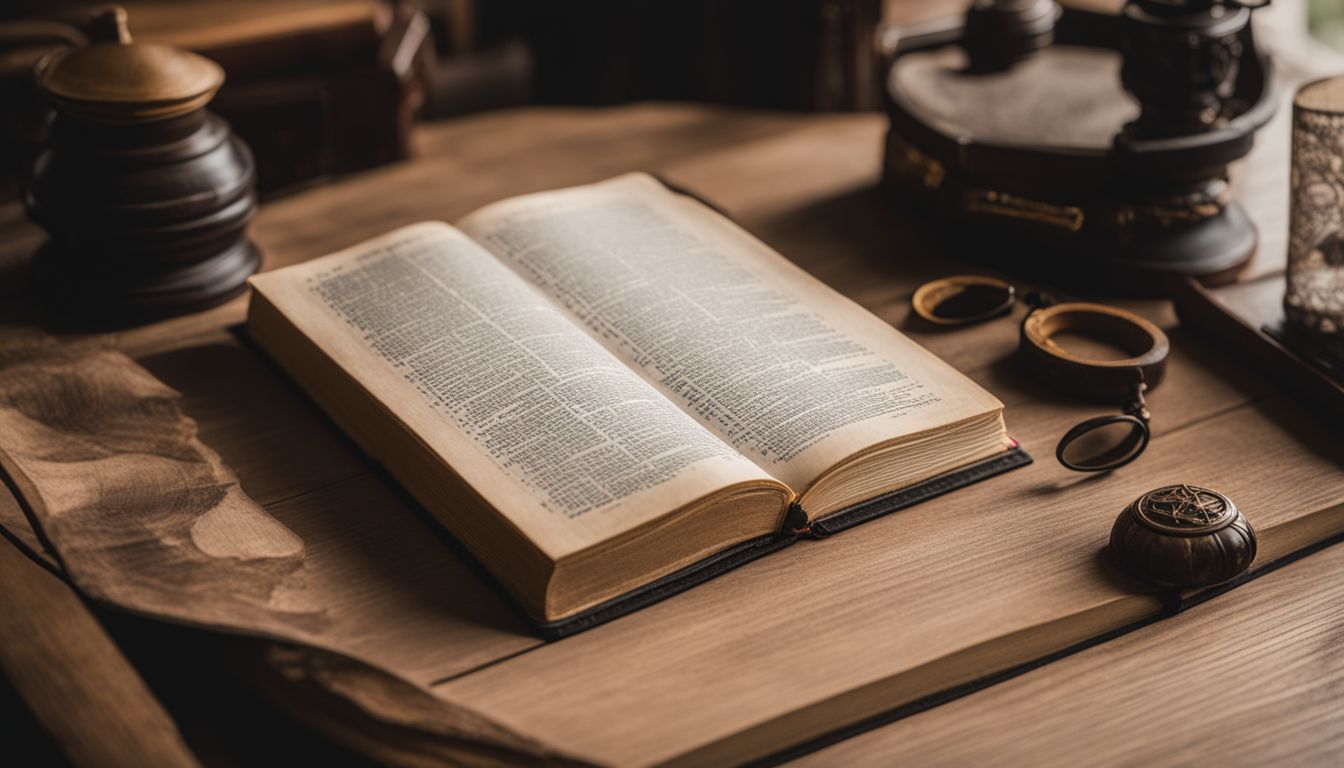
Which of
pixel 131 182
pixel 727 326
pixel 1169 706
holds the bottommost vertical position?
pixel 1169 706

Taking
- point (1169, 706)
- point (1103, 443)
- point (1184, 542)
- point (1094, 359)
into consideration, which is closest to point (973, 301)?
point (1094, 359)

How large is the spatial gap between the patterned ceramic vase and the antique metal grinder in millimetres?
115

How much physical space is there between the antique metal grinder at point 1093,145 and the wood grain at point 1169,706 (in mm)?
473

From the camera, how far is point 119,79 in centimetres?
134

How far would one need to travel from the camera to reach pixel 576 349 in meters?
1.23

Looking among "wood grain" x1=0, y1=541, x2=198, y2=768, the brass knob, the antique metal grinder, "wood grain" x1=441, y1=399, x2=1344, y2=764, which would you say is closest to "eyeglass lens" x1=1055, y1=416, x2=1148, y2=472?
"wood grain" x1=441, y1=399, x2=1344, y2=764

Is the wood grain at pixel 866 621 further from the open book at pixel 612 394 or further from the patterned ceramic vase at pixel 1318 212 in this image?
the patterned ceramic vase at pixel 1318 212

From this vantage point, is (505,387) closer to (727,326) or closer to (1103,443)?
(727,326)

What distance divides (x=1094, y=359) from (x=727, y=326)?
0.34m

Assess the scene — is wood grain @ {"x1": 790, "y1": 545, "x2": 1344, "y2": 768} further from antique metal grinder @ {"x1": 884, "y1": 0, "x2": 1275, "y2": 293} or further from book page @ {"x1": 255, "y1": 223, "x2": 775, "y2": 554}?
antique metal grinder @ {"x1": 884, "y1": 0, "x2": 1275, "y2": 293}

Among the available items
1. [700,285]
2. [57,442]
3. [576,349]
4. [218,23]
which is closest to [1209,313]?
[700,285]

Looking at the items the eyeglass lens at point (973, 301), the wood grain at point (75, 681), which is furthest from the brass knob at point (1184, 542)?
the wood grain at point (75, 681)

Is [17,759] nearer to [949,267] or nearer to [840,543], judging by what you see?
[840,543]

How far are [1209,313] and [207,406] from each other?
939 mm
